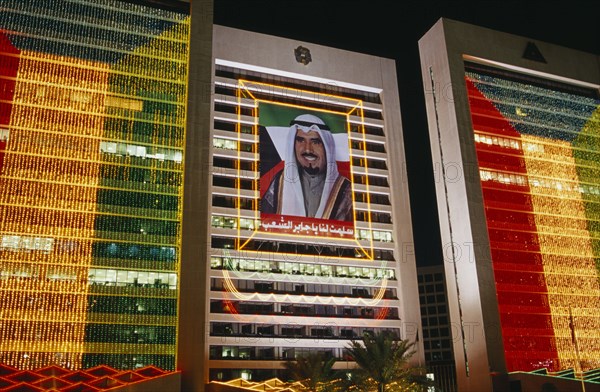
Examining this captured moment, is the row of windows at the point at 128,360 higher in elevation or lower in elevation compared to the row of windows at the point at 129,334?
lower

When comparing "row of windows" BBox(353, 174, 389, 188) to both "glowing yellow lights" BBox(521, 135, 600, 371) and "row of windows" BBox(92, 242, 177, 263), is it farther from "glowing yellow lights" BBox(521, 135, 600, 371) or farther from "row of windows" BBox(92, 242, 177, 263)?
"row of windows" BBox(92, 242, 177, 263)

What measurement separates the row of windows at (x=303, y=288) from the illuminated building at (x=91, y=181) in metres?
11.9

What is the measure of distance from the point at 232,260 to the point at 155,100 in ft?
72.7

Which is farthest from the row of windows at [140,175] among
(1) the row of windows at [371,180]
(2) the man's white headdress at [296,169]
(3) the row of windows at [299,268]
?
(1) the row of windows at [371,180]

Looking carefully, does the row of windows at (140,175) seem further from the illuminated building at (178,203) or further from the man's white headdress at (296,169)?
the man's white headdress at (296,169)

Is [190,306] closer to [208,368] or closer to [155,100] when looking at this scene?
[208,368]

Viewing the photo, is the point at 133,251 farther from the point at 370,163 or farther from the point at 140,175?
the point at 370,163

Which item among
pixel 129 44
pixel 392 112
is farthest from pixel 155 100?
pixel 392 112

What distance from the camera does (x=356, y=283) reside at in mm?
83188

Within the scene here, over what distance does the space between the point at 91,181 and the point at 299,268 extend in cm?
2928

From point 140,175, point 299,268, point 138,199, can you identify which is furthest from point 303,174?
point 138,199

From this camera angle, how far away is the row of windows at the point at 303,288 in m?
76.6

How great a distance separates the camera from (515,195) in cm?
8169

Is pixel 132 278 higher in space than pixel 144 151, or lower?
lower
